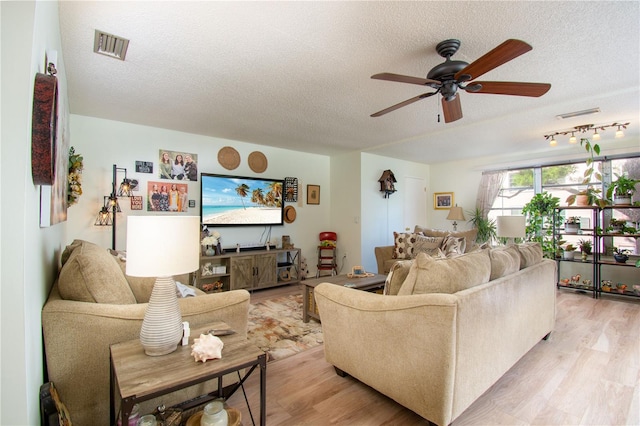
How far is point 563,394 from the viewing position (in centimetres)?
202

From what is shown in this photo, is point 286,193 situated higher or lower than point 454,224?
higher

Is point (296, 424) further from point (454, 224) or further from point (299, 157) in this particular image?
point (454, 224)

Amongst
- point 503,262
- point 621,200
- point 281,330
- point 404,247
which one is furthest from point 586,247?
point 281,330

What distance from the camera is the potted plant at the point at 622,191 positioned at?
162 inches

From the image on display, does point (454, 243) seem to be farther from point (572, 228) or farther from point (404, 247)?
point (572, 228)

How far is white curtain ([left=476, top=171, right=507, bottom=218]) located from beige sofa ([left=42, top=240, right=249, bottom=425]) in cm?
578

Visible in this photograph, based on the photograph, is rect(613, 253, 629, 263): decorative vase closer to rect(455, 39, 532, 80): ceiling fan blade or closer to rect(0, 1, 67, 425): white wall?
rect(455, 39, 532, 80): ceiling fan blade

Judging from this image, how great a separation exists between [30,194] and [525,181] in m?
6.73

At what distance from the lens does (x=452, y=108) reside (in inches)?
93.3

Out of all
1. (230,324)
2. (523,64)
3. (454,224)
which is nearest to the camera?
(230,324)

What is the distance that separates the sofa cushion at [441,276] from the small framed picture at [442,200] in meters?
5.02

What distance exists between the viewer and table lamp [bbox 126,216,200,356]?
51.7 inches

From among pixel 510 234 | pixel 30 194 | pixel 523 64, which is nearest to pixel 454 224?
pixel 510 234

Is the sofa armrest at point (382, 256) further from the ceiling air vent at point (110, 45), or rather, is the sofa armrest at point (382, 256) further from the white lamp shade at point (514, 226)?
the ceiling air vent at point (110, 45)
